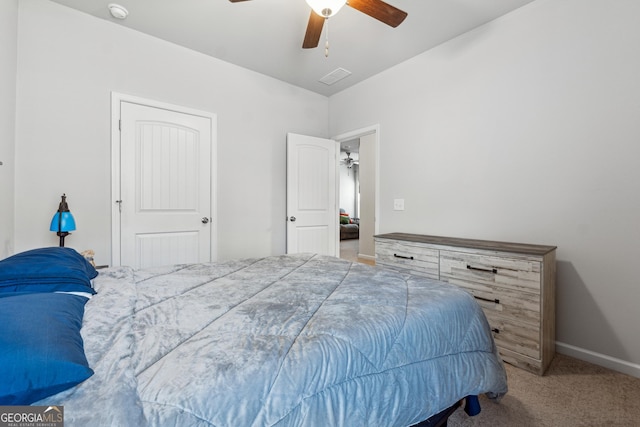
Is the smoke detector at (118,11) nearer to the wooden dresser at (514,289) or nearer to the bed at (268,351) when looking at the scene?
the bed at (268,351)

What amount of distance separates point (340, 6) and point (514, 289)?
2.22 m

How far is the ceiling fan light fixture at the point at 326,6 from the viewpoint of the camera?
176 centimetres

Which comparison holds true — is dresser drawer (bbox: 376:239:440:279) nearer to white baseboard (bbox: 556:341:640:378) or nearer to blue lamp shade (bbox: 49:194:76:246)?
white baseboard (bbox: 556:341:640:378)

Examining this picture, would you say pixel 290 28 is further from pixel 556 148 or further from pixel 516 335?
pixel 516 335

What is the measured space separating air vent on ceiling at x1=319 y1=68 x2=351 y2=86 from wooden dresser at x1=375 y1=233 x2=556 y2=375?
2.42 meters

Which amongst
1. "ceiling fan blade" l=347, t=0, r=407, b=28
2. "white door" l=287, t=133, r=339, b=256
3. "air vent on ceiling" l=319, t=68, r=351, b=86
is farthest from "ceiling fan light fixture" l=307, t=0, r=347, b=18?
"white door" l=287, t=133, r=339, b=256

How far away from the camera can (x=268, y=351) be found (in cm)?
87

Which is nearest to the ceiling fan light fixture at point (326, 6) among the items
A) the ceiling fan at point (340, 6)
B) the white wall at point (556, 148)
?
the ceiling fan at point (340, 6)

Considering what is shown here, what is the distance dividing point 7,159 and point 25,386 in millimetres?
2368

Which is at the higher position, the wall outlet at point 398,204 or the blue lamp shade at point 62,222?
the wall outlet at point 398,204

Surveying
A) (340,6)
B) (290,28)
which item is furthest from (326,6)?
(290,28)

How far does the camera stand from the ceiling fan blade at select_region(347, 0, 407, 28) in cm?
193

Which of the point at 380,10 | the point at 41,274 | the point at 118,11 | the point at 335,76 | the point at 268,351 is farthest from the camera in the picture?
the point at 335,76

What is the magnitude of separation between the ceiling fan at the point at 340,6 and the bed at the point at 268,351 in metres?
1.67
